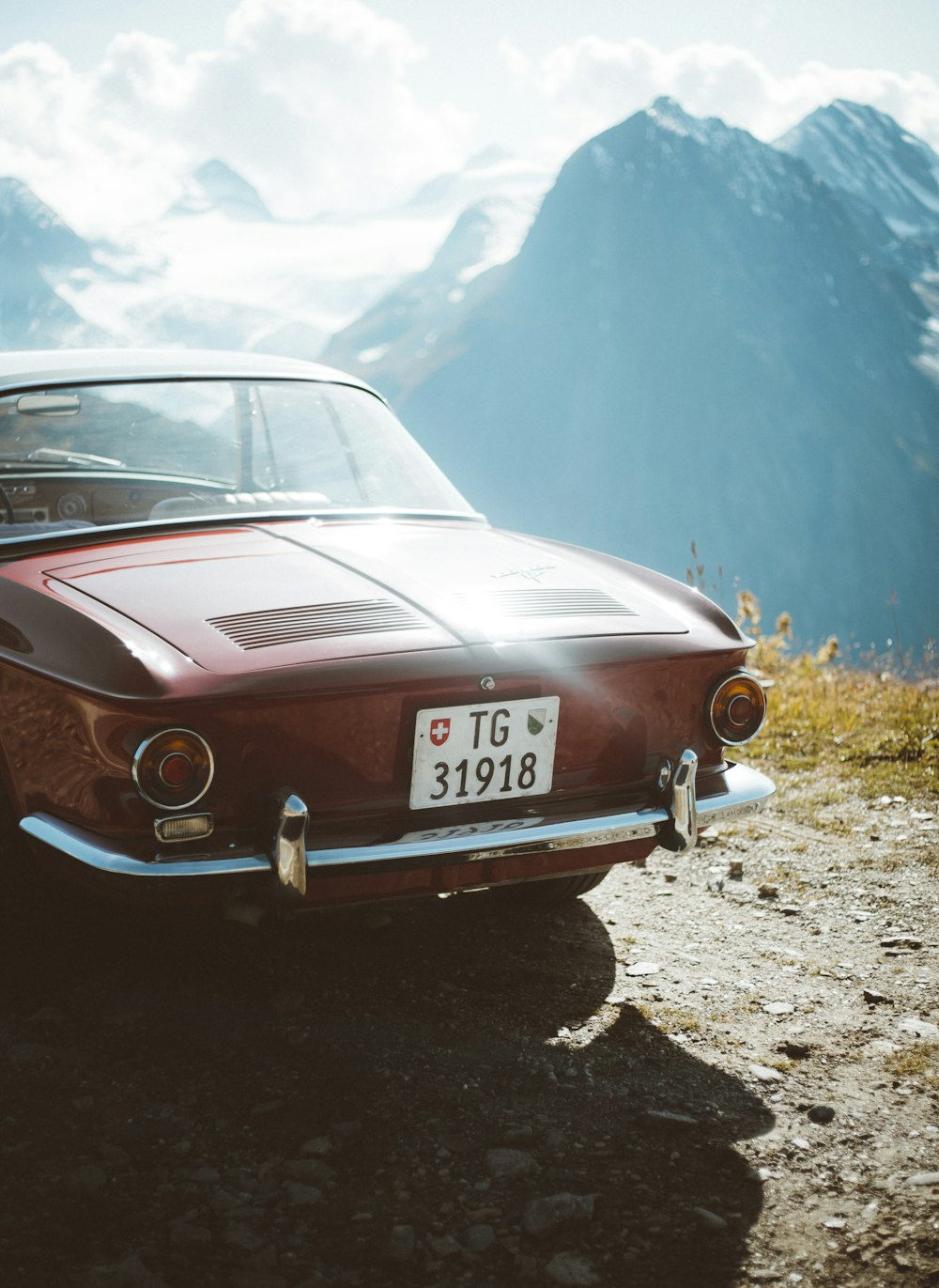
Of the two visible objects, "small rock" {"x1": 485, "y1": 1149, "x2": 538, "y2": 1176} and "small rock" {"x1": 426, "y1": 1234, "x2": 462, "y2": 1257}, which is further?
"small rock" {"x1": 485, "y1": 1149, "x2": 538, "y2": 1176}

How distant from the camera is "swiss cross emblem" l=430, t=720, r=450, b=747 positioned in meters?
2.30

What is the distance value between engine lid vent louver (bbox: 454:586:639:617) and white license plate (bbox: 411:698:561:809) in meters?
0.24

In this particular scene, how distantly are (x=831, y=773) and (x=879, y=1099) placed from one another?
103 inches

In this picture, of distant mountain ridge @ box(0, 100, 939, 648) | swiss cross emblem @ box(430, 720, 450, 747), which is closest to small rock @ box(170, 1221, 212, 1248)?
swiss cross emblem @ box(430, 720, 450, 747)

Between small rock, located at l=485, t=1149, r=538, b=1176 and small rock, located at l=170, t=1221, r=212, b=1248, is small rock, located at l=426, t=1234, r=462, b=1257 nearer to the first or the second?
small rock, located at l=485, t=1149, r=538, b=1176

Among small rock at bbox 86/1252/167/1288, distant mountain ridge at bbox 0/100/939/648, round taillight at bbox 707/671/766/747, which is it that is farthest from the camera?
distant mountain ridge at bbox 0/100/939/648

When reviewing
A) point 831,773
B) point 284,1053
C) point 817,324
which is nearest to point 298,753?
point 284,1053

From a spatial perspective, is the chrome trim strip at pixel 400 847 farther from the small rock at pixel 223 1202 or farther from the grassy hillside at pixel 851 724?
the grassy hillside at pixel 851 724

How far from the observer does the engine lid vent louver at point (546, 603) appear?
2.52m

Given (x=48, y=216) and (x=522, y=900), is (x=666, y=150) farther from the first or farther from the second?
(x=522, y=900)

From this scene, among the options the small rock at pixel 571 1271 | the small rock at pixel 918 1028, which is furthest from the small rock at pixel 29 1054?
the small rock at pixel 918 1028

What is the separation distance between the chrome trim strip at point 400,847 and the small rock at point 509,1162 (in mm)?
560

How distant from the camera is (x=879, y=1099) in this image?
226 centimetres

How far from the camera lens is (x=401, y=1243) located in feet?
5.72
